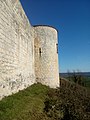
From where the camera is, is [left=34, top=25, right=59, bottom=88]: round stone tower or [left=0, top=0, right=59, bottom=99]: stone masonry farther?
[left=34, top=25, right=59, bottom=88]: round stone tower

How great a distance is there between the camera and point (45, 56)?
45.7ft

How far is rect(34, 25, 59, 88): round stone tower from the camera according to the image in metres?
13.8

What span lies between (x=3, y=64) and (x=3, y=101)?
1.14 m

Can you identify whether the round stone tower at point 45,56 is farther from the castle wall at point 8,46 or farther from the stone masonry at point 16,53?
the castle wall at point 8,46

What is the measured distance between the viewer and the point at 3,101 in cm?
557

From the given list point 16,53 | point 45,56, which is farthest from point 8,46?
point 45,56

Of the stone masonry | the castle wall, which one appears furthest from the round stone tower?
the castle wall

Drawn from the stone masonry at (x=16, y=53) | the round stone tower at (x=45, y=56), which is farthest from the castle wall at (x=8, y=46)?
the round stone tower at (x=45, y=56)

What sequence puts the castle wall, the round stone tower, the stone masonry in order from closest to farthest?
the castle wall < the stone masonry < the round stone tower

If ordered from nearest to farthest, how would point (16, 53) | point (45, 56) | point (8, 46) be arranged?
1. point (8, 46)
2. point (16, 53)
3. point (45, 56)

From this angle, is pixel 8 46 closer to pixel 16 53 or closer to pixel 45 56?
pixel 16 53

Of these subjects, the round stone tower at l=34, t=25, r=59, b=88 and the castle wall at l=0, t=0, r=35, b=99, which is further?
the round stone tower at l=34, t=25, r=59, b=88

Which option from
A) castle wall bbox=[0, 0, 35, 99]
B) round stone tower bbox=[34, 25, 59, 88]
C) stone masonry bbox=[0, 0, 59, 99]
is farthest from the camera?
round stone tower bbox=[34, 25, 59, 88]

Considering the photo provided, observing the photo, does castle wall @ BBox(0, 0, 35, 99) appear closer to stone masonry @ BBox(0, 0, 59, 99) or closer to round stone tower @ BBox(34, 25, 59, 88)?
stone masonry @ BBox(0, 0, 59, 99)
